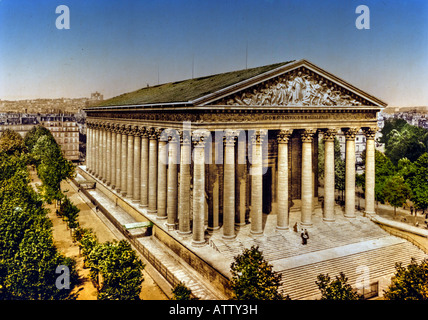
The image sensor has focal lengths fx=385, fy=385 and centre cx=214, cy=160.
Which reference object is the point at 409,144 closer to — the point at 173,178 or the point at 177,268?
the point at 173,178

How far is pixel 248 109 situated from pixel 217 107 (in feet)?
10.4

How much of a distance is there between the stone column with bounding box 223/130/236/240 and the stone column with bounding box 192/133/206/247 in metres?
2.13

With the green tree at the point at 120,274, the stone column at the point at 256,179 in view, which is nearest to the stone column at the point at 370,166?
the stone column at the point at 256,179

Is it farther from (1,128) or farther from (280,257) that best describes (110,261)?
(1,128)

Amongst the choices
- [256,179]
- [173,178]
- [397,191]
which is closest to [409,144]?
[397,191]

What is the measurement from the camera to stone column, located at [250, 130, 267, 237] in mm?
34781

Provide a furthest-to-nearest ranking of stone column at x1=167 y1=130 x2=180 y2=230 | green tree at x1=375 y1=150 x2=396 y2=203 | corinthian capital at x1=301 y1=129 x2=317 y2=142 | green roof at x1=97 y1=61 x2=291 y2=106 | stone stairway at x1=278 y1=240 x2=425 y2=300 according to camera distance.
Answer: green tree at x1=375 y1=150 x2=396 y2=203 < corinthian capital at x1=301 y1=129 x2=317 y2=142 < stone column at x1=167 y1=130 x2=180 y2=230 < green roof at x1=97 y1=61 x2=291 y2=106 < stone stairway at x1=278 y1=240 x2=425 y2=300

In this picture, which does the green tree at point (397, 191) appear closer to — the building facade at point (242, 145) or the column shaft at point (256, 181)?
the building facade at point (242, 145)

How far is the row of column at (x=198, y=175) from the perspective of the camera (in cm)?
3381

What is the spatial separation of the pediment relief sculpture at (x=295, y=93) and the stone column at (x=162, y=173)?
30.5 ft

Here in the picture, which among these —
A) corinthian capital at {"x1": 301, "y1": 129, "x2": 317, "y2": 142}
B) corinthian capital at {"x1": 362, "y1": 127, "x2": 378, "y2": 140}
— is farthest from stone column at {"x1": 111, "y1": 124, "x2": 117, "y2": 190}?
corinthian capital at {"x1": 362, "y1": 127, "x2": 378, "y2": 140}

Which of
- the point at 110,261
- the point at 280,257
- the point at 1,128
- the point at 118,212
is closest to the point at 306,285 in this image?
the point at 280,257

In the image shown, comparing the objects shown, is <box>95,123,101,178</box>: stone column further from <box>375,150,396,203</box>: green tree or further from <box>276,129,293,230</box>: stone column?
<box>375,150,396,203</box>: green tree
